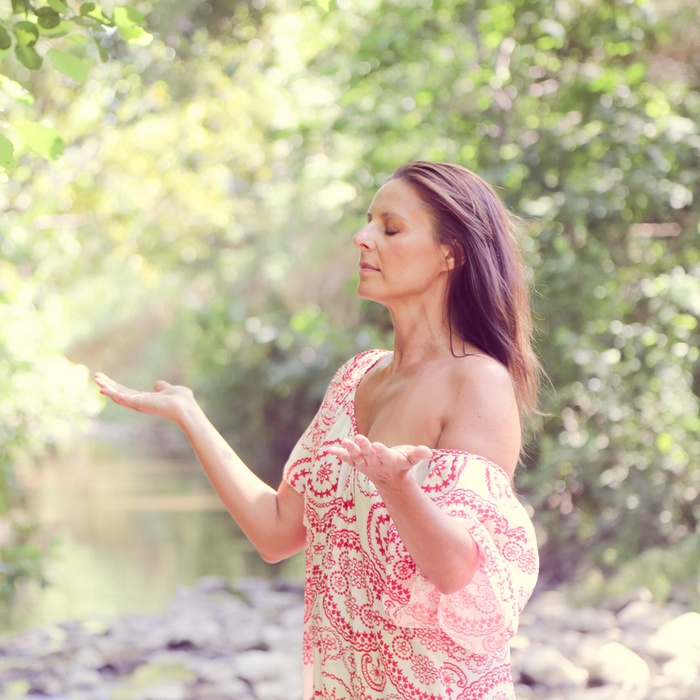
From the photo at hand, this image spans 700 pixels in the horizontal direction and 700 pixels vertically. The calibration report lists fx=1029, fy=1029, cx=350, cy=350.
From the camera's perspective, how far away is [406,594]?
141 cm

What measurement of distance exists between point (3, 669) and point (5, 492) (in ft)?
3.31

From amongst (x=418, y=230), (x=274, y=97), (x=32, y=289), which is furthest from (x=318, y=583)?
(x=274, y=97)

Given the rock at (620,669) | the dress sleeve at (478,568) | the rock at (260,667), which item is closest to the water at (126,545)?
the rock at (260,667)

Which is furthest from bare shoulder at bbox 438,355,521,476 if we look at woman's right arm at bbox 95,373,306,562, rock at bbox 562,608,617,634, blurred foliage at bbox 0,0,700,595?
rock at bbox 562,608,617,634

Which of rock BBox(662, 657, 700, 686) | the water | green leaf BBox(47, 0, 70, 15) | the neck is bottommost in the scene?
the water

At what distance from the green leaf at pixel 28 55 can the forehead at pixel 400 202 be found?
70 centimetres

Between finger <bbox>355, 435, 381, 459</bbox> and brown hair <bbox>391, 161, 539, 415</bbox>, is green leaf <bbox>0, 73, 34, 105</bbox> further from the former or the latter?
finger <bbox>355, 435, 381, 459</bbox>

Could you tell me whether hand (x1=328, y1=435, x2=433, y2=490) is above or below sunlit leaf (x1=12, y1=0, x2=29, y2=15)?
below

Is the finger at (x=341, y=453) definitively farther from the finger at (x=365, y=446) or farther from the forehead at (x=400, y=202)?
the forehead at (x=400, y=202)

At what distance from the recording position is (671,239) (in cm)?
650

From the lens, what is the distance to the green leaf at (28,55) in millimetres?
1841

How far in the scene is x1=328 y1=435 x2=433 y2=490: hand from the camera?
1.24 meters

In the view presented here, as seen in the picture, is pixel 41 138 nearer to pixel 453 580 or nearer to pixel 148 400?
pixel 148 400

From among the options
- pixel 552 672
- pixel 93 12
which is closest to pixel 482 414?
pixel 93 12
